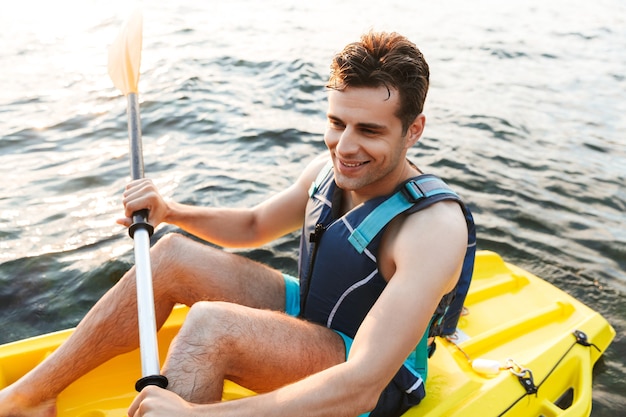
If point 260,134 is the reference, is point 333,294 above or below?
above

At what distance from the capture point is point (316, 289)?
248 cm

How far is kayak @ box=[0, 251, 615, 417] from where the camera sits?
103 inches

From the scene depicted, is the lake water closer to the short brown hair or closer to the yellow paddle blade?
the yellow paddle blade

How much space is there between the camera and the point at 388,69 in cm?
219

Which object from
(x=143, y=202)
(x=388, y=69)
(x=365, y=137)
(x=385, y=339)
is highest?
(x=388, y=69)

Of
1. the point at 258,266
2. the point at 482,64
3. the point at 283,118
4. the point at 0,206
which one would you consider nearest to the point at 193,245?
the point at 258,266

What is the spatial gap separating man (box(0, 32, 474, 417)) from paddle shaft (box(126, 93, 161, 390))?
0.06 metres

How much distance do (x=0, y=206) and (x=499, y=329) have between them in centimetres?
364

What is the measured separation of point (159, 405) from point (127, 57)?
2109mm

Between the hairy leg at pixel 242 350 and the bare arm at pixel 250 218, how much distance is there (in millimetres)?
652

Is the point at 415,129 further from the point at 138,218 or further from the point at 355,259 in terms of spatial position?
the point at 138,218

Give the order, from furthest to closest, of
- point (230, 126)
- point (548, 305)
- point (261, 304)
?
point (230, 126) < point (548, 305) < point (261, 304)

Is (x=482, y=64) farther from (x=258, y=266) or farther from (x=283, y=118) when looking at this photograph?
(x=258, y=266)

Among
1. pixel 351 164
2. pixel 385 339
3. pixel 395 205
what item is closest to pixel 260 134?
pixel 351 164
